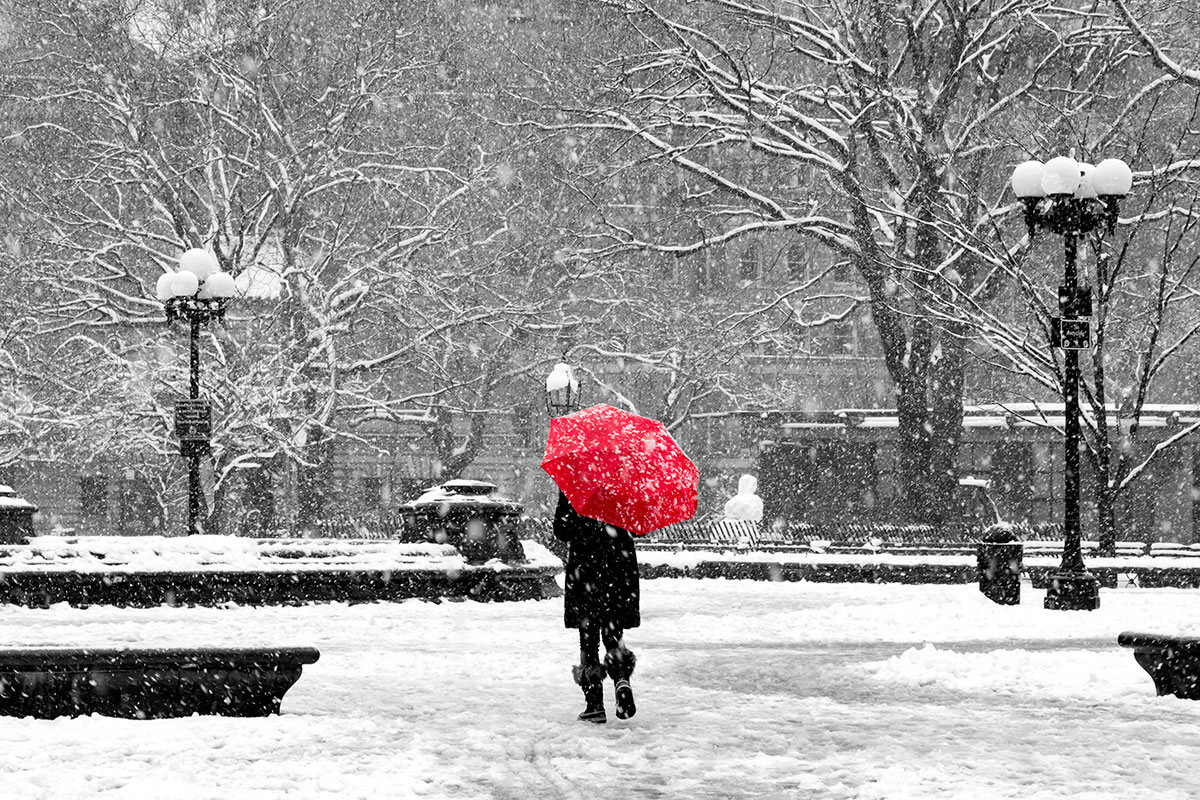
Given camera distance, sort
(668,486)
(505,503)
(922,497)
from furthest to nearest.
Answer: (922,497) < (505,503) < (668,486)

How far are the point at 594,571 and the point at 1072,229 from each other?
33.1 ft

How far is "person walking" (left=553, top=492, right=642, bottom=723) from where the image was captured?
9047 mm

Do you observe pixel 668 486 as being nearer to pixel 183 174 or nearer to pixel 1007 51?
pixel 1007 51

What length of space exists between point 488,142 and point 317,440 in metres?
10.4

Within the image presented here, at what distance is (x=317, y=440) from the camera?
106ft

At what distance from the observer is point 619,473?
8.68 m

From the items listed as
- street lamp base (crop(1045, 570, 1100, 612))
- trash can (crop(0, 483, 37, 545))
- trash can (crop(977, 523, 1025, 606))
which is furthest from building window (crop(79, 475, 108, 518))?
street lamp base (crop(1045, 570, 1100, 612))

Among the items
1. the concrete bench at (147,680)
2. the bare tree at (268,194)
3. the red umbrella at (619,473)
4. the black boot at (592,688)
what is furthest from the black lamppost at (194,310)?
the red umbrella at (619,473)

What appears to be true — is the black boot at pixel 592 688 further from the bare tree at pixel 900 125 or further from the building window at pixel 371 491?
the building window at pixel 371 491

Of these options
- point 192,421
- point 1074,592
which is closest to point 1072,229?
point 1074,592

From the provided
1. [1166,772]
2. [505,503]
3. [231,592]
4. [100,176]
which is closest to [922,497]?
[505,503]

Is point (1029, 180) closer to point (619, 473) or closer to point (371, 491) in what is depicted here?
point (619, 473)

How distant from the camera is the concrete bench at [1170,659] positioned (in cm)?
989

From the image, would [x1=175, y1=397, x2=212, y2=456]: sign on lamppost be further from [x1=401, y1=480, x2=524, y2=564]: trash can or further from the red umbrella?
the red umbrella
